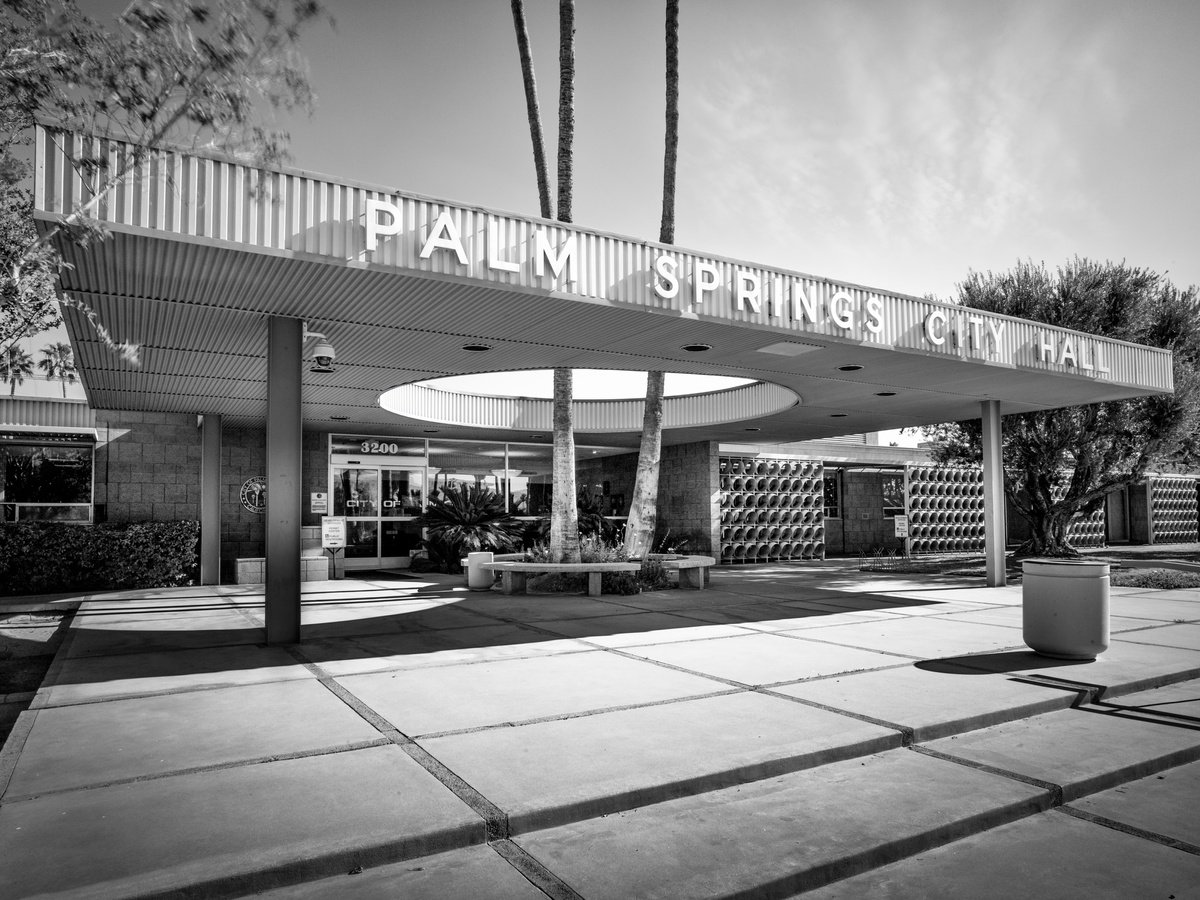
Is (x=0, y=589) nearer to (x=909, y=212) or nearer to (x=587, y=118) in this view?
(x=587, y=118)

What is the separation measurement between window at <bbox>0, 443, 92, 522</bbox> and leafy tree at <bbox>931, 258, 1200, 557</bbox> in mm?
20192

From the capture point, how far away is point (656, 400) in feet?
51.7

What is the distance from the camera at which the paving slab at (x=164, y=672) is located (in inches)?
259

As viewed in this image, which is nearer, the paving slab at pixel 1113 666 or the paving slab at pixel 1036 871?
the paving slab at pixel 1036 871

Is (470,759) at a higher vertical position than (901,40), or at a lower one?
lower

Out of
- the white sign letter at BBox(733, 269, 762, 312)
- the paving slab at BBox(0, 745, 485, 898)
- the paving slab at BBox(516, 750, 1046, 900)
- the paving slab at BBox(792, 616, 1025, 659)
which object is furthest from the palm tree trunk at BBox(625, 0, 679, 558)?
the paving slab at BBox(0, 745, 485, 898)

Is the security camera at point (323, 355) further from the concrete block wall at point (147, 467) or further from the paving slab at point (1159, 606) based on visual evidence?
the paving slab at point (1159, 606)

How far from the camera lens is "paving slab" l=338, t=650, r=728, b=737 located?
228 inches

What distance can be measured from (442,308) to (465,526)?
1094 cm

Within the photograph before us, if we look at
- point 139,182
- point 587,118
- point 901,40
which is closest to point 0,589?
point 139,182

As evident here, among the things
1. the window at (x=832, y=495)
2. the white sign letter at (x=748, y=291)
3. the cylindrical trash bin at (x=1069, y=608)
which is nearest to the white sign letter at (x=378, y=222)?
the white sign letter at (x=748, y=291)

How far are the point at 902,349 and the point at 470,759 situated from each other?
28.3 feet

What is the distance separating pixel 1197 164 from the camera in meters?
16.1

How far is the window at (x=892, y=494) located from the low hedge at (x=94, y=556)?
2050cm
